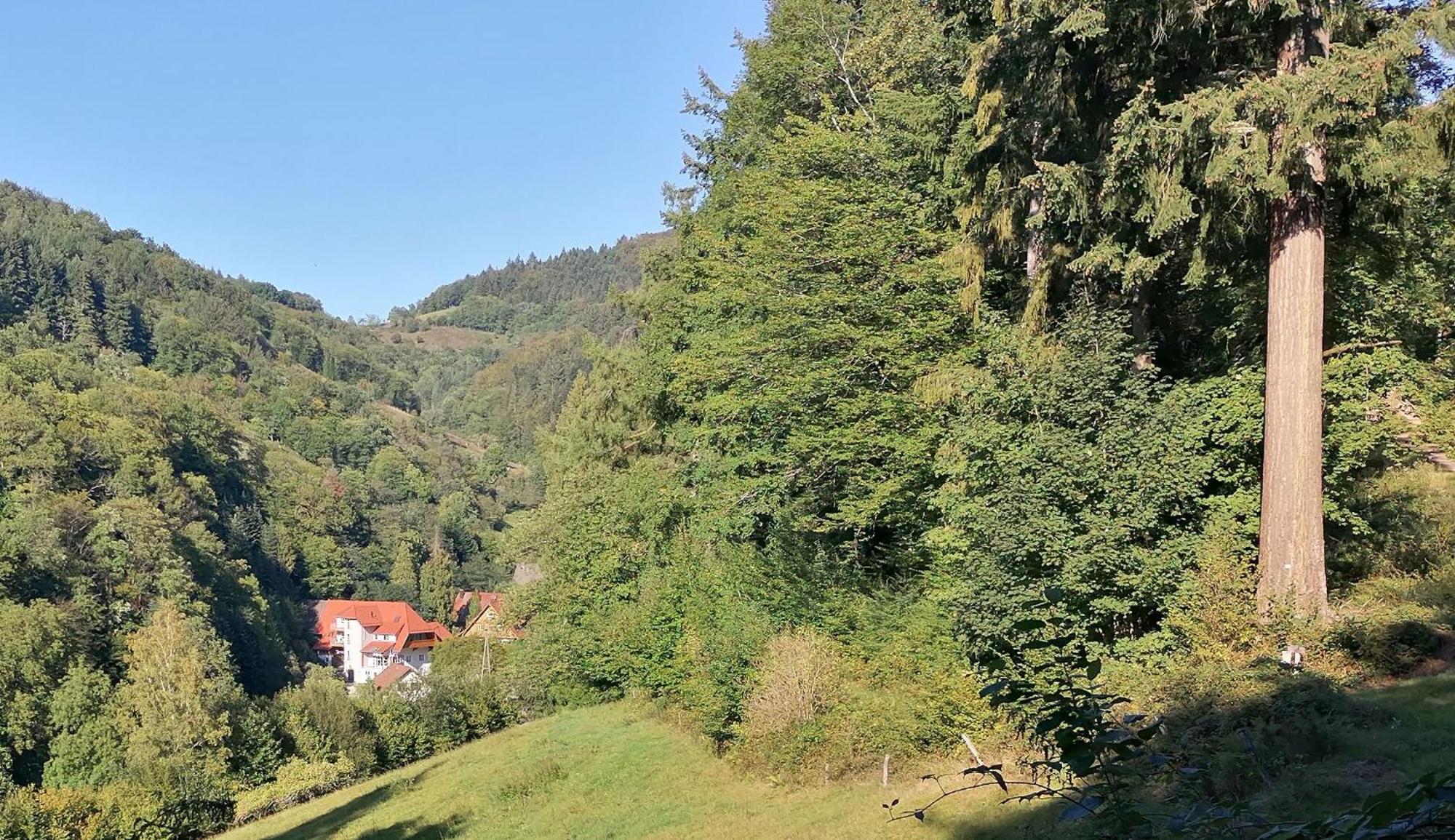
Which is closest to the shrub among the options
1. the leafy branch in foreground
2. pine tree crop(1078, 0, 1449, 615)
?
pine tree crop(1078, 0, 1449, 615)

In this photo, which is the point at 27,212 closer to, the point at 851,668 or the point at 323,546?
the point at 323,546

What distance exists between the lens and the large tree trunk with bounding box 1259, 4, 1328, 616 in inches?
420

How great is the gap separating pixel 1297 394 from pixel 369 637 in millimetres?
95638

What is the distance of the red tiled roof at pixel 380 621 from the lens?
95.3m

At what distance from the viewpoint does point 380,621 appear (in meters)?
96.8

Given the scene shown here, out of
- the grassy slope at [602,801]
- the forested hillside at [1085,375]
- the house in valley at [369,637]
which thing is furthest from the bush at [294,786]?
the house in valley at [369,637]

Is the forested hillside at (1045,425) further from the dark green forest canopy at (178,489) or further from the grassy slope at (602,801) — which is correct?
the dark green forest canopy at (178,489)

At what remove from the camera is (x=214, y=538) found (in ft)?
257

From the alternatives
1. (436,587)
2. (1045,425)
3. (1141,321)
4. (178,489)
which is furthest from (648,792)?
(436,587)

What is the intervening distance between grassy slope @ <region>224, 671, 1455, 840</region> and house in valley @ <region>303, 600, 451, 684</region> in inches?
2496

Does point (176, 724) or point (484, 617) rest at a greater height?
point (176, 724)

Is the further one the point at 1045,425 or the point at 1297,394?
the point at 1045,425

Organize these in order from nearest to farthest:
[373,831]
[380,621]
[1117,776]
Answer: [1117,776] < [373,831] < [380,621]

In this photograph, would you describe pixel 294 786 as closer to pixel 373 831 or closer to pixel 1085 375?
pixel 373 831
